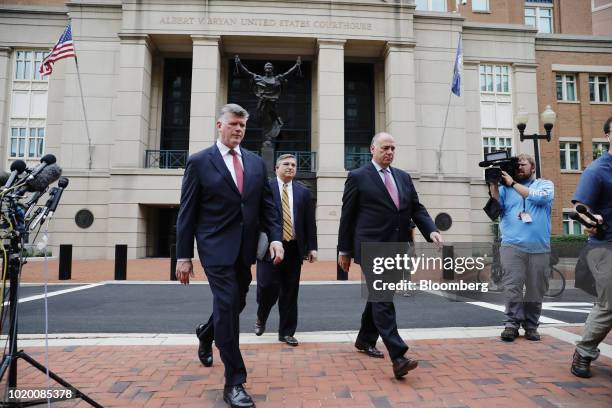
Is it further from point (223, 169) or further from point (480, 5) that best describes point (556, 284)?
point (480, 5)

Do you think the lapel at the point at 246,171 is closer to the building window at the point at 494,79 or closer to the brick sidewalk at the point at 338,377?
the brick sidewalk at the point at 338,377

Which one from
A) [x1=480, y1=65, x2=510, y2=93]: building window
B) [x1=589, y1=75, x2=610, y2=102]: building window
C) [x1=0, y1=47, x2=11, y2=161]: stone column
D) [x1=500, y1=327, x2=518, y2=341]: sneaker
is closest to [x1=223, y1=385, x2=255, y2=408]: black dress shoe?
[x1=500, y1=327, x2=518, y2=341]: sneaker

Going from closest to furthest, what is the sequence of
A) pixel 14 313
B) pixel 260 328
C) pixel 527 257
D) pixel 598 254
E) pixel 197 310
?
pixel 14 313 → pixel 598 254 → pixel 527 257 → pixel 260 328 → pixel 197 310

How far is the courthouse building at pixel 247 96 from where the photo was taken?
20.3 metres

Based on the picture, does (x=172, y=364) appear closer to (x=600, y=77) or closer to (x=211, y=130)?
(x=211, y=130)

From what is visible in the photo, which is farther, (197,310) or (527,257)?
(197,310)

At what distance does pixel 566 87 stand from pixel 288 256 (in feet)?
90.7

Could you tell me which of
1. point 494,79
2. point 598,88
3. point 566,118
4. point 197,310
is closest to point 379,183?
point 197,310

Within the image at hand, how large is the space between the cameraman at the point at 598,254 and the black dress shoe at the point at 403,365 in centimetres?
156

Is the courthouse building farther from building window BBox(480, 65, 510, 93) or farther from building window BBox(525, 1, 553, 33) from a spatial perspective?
building window BBox(525, 1, 553, 33)

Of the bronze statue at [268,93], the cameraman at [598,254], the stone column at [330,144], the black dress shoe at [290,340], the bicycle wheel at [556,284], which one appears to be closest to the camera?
the cameraman at [598,254]

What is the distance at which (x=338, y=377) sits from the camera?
11.5 ft

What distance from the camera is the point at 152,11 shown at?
67.2 ft

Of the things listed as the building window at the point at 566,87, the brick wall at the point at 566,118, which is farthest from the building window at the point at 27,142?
the building window at the point at 566,87
